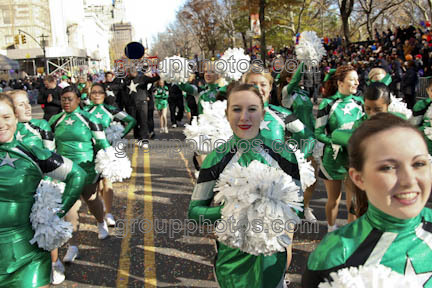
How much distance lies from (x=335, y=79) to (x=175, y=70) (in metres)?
2.60

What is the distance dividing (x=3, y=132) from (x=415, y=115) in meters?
4.26

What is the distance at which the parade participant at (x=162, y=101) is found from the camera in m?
14.5

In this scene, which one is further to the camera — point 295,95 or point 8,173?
point 295,95

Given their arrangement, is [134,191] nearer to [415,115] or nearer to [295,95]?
[295,95]

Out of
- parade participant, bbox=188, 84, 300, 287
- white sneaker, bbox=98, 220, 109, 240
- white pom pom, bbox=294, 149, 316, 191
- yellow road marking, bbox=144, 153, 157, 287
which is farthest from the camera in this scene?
white sneaker, bbox=98, 220, 109, 240

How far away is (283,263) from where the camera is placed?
8.88ft

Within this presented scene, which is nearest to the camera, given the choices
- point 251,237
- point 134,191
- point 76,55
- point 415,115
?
point 251,237

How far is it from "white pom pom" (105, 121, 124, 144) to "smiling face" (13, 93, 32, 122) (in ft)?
6.33

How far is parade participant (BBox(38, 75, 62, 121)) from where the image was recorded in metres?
10.4

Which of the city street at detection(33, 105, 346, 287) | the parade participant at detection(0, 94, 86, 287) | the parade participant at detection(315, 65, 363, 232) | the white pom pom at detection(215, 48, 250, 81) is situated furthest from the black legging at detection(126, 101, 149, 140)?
the parade participant at detection(0, 94, 86, 287)

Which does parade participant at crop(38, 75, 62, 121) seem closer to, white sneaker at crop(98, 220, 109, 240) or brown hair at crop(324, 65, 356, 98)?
white sneaker at crop(98, 220, 109, 240)

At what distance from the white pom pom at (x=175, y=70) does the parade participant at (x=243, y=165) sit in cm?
384

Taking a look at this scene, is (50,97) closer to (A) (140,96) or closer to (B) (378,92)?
(A) (140,96)

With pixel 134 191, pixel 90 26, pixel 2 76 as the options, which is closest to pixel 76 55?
pixel 2 76
